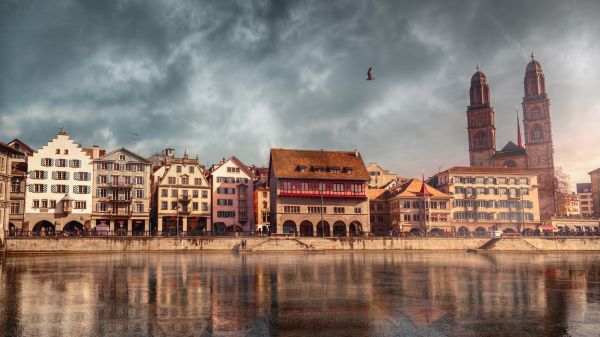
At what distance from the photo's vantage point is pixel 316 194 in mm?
94750

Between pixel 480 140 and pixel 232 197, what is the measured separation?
3191 inches

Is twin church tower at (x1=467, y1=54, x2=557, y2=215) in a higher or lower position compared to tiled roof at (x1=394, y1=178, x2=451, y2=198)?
higher

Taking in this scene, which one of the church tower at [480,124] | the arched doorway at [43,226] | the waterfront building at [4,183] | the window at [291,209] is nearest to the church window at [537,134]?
the church tower at [480,124]

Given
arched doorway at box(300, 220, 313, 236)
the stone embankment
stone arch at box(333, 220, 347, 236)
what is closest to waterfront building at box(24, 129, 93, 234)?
the stone embankment

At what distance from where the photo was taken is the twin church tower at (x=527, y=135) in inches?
5335

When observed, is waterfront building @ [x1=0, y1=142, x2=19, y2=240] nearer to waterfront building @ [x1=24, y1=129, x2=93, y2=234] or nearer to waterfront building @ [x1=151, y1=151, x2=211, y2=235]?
waterfront building @ [x1=24, y1=129, x2=93, y2=234]

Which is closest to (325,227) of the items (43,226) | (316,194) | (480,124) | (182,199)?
(316,194)

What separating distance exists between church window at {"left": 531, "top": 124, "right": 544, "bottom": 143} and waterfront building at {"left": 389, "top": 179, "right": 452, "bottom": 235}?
168 feet

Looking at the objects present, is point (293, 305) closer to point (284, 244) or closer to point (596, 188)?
point (284, 244)

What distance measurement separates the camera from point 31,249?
69.2m

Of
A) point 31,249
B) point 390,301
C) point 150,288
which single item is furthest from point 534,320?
point 31,249

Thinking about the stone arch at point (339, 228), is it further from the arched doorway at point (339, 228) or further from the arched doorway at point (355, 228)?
the arched doorway at point (355, 228)

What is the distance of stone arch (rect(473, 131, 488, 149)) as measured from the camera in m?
147

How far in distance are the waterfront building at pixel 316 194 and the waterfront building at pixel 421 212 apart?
A: 290 inches
